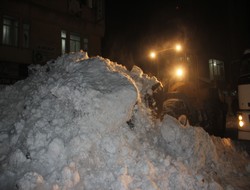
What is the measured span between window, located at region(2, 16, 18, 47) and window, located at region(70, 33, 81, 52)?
3791 mm

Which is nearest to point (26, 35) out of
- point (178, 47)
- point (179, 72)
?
point (178, 47)

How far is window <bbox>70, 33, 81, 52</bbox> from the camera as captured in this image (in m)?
16.6

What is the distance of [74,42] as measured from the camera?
55.2ft

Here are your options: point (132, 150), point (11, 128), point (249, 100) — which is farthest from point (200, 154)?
point (11, 128)

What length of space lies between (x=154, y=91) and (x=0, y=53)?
10.1 m

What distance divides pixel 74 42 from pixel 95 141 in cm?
1337

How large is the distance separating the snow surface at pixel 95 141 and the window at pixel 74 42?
10.4 meters

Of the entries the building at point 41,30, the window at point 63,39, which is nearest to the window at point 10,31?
the building at point 41,30

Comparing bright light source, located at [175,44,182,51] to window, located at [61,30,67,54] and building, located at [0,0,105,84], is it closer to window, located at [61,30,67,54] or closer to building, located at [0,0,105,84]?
building, located at [0,0,105,84]

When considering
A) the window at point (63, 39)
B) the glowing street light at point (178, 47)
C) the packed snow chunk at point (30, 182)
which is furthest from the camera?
the window at point (63, 39)

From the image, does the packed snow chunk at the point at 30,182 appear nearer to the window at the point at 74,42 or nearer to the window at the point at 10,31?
the window at the point at 10,31

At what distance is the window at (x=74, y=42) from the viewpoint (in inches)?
652

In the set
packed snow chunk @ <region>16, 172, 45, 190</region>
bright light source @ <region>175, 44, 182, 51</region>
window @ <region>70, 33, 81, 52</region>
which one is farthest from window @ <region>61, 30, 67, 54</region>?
packed snow chunk @ <region>16, 172, 45, 190</region>

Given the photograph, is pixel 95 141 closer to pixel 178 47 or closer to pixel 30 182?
pixel 30 182
